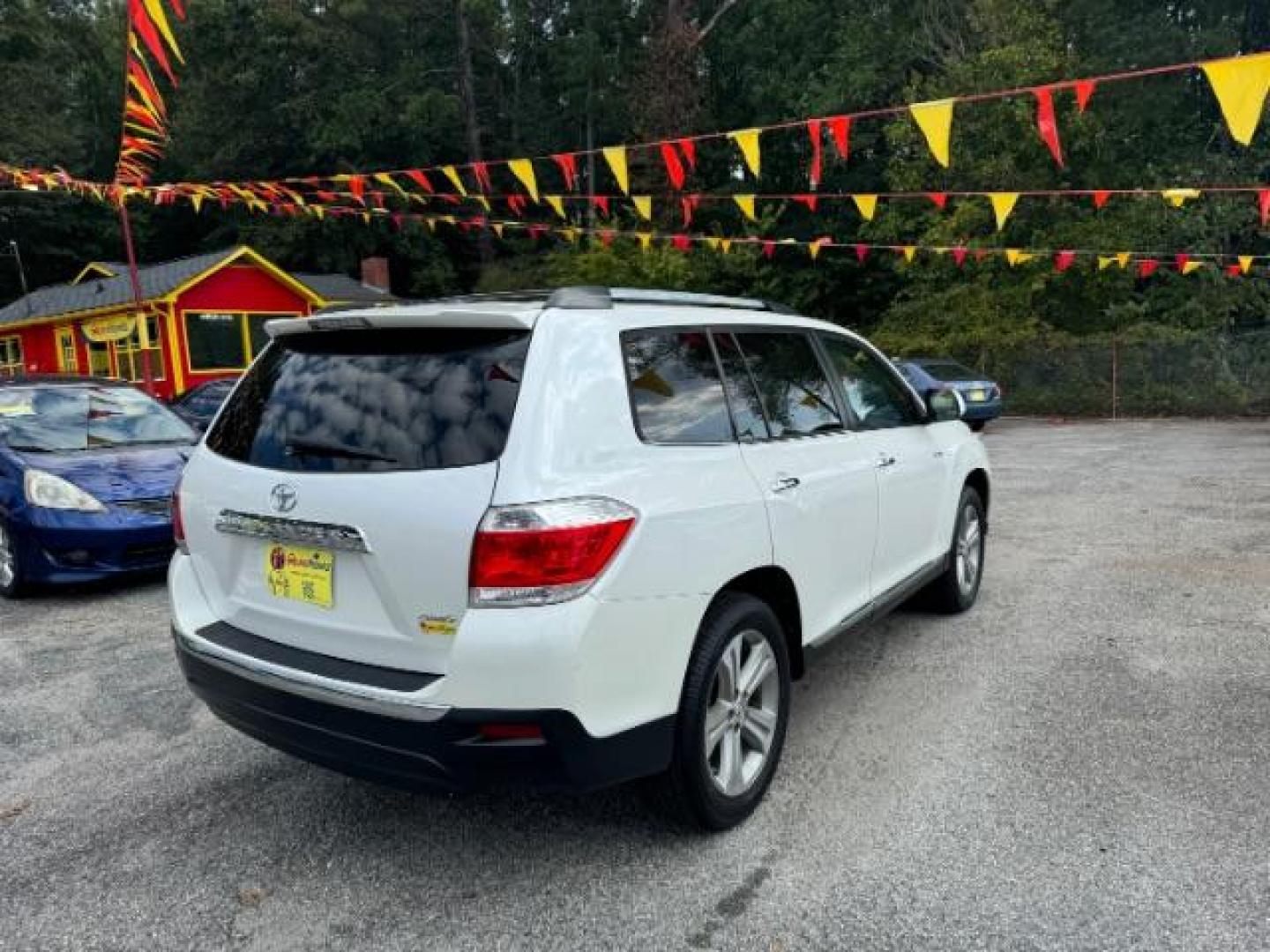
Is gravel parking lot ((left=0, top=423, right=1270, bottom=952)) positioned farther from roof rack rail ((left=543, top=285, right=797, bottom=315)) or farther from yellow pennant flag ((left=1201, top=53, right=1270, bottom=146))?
yellow pennant flag ((left=1201, top=53, right=1270, bottom=146))

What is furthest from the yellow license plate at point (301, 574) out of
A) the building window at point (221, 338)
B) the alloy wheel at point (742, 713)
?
the building window at point (221, 338)

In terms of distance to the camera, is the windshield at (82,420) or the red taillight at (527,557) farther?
the windshield at (82,420)

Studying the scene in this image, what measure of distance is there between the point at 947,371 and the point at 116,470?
14410 millimetres

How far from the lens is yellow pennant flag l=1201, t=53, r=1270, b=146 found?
19.2 feet

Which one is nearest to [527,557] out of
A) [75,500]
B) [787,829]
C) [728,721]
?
[728,721]

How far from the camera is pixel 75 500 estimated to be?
5.96 metres

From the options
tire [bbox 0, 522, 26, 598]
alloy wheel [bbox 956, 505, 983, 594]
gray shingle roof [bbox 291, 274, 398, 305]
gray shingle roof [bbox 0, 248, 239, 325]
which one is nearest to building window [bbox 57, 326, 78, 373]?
gray shingle roof [bbox 0, 248, 239, 325]

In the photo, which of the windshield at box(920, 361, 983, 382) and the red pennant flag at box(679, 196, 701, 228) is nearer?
the red pennant flag at box(679, 196, 701, 228)

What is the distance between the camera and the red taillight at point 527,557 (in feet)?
7.73

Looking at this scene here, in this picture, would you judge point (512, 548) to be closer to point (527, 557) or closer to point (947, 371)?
point (527, 557)

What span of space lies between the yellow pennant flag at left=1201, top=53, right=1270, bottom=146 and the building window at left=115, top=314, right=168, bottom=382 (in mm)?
24565

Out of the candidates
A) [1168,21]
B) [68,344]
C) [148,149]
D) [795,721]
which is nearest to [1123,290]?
[1168,21]

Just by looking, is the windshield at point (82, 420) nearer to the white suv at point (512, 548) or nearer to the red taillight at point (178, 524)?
the red taillight at point (178, 524)

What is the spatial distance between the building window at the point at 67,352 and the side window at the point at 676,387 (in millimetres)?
28736
